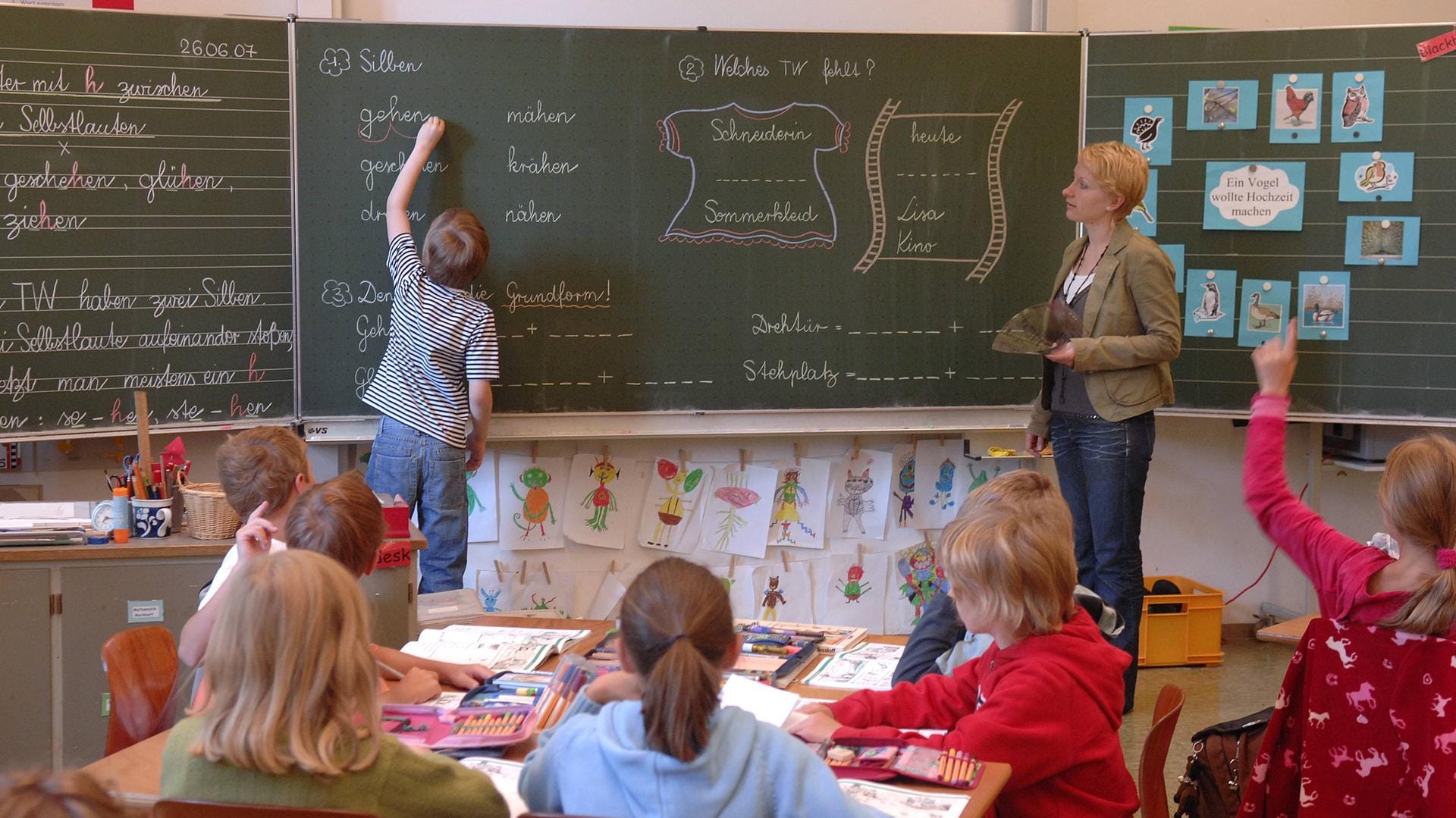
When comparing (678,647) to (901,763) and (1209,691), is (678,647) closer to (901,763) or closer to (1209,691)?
(901,763)

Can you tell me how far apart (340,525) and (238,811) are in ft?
2.66

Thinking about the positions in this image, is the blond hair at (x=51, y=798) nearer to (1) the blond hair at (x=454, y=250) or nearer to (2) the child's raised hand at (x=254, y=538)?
(2) the child's raised hand at (x=254, y=538)

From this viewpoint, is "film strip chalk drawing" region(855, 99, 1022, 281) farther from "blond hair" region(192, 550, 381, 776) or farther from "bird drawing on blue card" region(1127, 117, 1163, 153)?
"blond hair" region(192, 550, 381, 776)

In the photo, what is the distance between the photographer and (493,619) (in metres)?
2.88

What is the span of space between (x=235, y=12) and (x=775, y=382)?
2251 millimetres

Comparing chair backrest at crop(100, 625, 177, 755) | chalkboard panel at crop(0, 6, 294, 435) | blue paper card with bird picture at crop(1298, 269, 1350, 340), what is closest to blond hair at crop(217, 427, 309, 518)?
chair backrest at crop(100, 625, 177, 755)

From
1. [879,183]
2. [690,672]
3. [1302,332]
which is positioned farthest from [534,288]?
[690,672]

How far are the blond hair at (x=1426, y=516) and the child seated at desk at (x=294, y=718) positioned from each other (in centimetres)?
155

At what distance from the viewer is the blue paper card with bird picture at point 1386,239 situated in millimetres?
4480

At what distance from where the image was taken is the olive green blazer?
12.9 ft

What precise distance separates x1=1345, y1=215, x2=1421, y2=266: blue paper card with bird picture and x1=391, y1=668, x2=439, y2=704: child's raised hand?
3.64m

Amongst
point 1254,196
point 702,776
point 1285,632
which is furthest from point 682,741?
point 1254,196

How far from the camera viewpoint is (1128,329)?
159 inches

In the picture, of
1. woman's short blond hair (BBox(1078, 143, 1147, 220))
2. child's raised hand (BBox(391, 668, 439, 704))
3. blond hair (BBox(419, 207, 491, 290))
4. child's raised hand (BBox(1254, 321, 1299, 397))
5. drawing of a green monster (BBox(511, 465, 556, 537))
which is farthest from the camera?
drawing of a green monster (BBox(511, 465, 556, 537))
